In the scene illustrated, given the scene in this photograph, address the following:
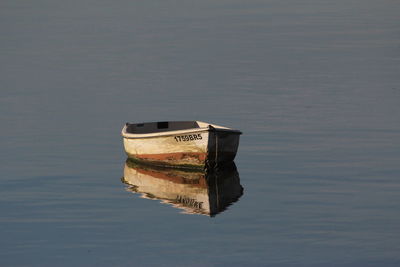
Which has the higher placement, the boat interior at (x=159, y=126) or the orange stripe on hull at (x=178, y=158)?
the boat interior at (x=159, y=126)

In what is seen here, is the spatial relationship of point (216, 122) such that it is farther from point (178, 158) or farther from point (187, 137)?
point (187, 137)

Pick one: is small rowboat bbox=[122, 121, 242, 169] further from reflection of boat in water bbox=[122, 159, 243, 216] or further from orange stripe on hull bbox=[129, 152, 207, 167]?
reflection of boat in water bbox=[122, 159, 243, 216]

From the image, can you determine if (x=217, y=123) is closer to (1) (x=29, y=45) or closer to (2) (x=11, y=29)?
(1) (x=29, y=45)

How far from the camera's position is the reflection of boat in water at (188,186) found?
116 ft

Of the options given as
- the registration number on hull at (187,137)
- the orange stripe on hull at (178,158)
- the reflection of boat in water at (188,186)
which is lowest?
the reflection of boat in water at (188,186)

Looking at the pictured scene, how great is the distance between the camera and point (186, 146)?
3922cm

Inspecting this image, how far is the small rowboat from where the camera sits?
3881 centimetres

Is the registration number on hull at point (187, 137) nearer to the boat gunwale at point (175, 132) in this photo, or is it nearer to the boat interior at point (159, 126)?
the boat gunwale at point (175, 132)

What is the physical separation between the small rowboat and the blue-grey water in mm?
980

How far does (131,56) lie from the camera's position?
71688 mm

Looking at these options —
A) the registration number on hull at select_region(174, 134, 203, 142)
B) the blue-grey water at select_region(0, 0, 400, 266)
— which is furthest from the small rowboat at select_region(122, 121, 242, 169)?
the blue-grey water at select_region(0, 0, 400, 266)

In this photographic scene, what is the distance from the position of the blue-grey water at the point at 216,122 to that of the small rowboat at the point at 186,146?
980mm

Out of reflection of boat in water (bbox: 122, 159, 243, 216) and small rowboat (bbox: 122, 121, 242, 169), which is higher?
small rowboat (bbox: 122, 121, 242, 169)

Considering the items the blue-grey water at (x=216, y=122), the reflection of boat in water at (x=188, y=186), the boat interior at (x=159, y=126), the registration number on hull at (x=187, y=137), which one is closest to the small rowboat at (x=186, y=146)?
the registration number on hull at (x=187, y=137)
